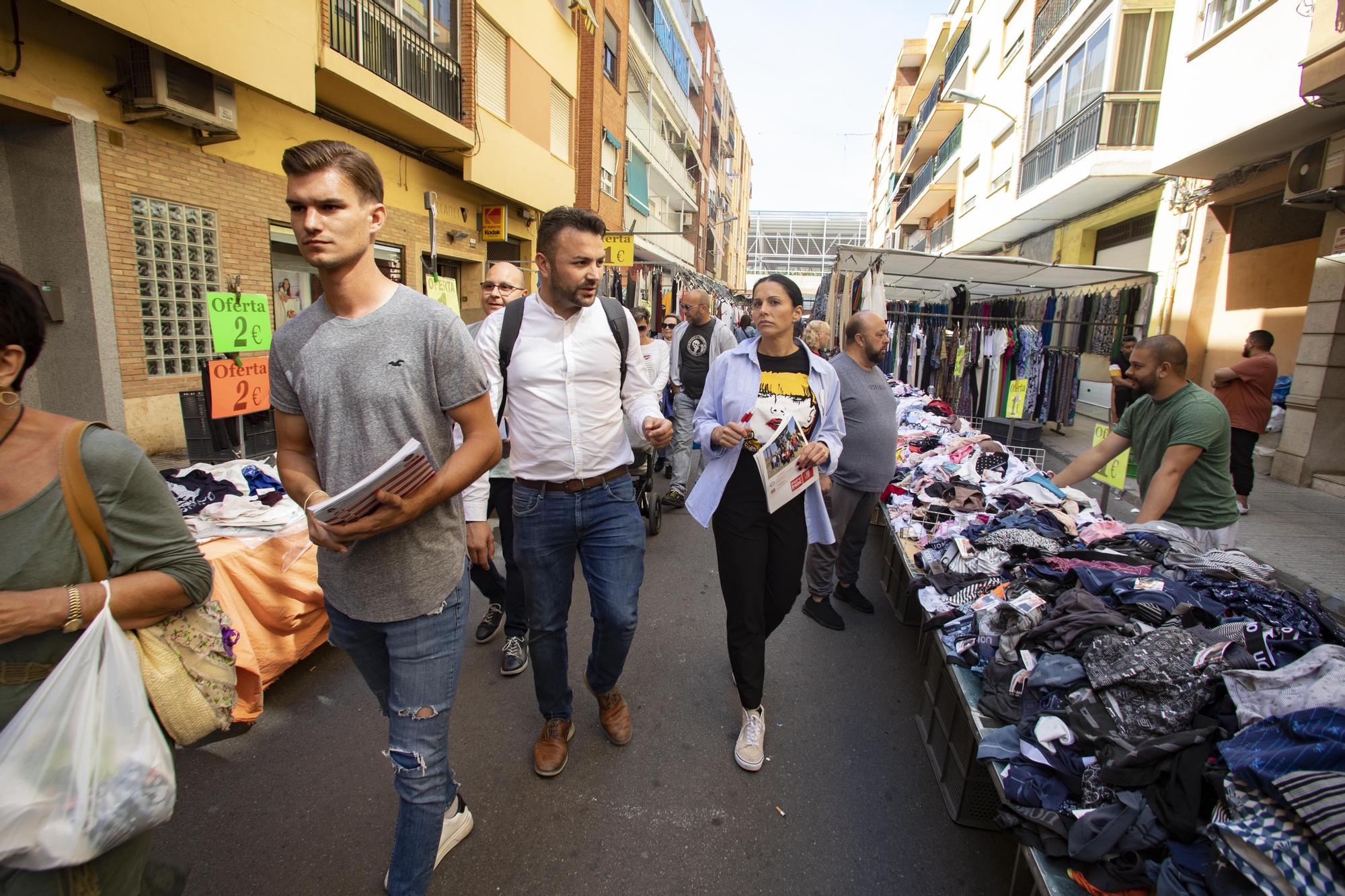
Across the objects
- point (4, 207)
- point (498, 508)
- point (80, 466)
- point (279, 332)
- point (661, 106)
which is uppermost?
point (661, 106)

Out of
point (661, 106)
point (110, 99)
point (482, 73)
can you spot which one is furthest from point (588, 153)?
point (110, 99)

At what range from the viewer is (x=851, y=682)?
11.9ft

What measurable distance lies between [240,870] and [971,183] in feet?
78.3

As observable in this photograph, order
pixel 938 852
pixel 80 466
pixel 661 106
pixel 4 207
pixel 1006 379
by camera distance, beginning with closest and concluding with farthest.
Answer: pixel 80 466
pixel 938 852
pixel 4 207
pixel 1006 379
pixel 661 106

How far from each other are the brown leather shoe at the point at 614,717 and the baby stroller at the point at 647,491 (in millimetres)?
2169

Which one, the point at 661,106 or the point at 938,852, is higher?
the point at 661,106

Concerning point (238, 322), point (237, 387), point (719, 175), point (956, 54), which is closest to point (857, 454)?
point (237, 387)

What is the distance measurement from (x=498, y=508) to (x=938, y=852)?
8.47ft

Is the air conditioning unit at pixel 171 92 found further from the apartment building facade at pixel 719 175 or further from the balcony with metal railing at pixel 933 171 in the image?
the apartment building facade at pixel 719 175

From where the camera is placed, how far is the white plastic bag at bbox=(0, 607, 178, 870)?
47.5 inches

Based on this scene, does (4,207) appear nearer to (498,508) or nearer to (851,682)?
(498,508)

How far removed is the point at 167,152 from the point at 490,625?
24.3 ft

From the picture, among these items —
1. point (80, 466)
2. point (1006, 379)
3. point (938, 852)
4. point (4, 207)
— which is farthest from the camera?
point (1006, 379)

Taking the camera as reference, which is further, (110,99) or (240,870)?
(110,99)
